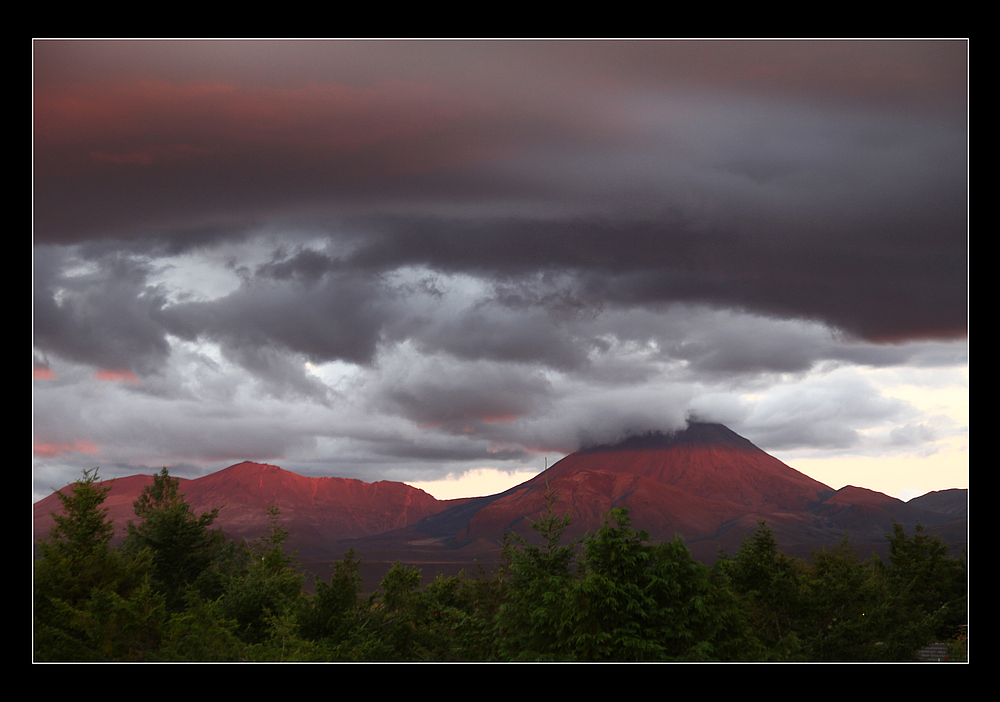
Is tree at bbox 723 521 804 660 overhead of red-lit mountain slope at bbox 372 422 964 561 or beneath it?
overhead

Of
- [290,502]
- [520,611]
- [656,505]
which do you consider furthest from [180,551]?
[656,505]

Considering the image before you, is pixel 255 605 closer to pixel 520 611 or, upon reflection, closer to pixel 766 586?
pixel 520 611

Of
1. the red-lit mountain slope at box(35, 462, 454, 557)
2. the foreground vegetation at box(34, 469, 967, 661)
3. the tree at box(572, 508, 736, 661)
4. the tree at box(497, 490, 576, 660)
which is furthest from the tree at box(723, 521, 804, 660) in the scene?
the red-lit mountain slope at box(35, 462, 454, 557)

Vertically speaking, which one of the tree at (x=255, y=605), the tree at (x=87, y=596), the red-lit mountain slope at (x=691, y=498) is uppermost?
Answer: the tree at (x=87, y=596)

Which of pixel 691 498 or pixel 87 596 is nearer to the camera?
pixel 87 596

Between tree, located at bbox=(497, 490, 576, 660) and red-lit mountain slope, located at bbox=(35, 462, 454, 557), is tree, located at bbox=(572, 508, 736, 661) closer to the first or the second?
tree, located at bbox=(497, 490, 576, 660)

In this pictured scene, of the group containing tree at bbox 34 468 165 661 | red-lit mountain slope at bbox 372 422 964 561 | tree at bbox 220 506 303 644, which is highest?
tree at bbox 34 468 165 661

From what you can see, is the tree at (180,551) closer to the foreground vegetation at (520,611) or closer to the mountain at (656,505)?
the foreground vegetation at (520,611)

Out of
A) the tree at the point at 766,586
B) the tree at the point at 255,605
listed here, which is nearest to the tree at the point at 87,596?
the tree at the point at 255,605
